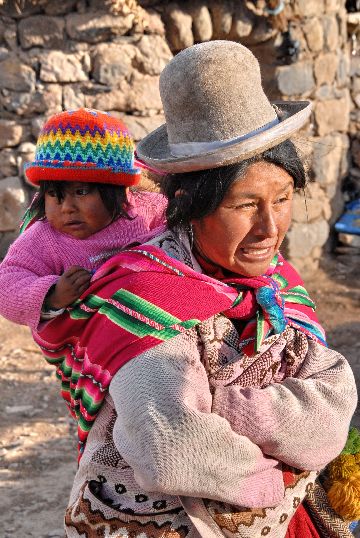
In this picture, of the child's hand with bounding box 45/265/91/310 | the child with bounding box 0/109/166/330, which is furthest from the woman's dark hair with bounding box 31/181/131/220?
the child's hand with bounding box 45/265/91/310

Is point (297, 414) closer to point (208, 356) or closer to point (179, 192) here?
point (208, 356)

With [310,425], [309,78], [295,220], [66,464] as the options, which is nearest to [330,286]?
[295,220]

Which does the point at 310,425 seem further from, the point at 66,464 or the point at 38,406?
the point at 38,406

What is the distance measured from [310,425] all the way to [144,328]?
415 mm

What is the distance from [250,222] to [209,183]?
0.13 m

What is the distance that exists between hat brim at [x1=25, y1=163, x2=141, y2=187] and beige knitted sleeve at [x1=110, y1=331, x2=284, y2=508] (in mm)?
696

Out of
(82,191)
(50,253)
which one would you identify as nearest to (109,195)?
(82,191)

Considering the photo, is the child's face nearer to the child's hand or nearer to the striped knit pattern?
the striped knit pattern

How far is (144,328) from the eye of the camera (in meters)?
1.66

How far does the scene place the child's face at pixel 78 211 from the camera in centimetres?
217

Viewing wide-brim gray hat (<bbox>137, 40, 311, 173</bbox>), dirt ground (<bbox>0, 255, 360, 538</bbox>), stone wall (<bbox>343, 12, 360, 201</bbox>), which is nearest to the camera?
wide-brim gray hat (<bbox>137, 40, 311, 173</bbox>)

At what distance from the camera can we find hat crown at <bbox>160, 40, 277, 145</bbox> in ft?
5.41

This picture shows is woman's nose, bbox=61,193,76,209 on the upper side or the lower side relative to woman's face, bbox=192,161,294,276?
lower

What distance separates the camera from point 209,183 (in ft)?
5.49
